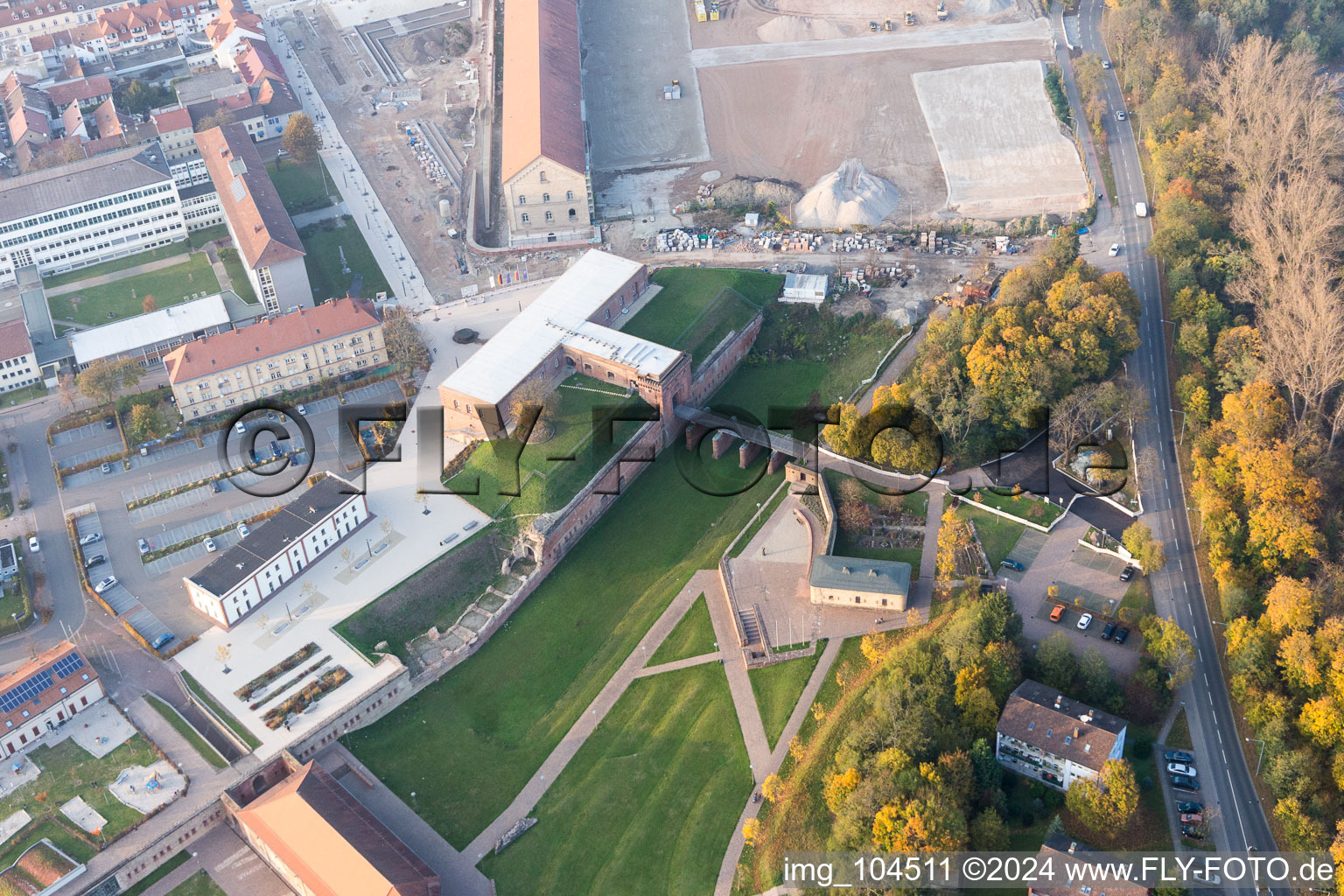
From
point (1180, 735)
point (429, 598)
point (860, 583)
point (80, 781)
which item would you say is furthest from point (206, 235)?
point (1180, 735)

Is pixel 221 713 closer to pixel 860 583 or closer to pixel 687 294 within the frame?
pixel 860 583

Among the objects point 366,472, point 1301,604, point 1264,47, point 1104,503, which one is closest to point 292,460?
point 366,472

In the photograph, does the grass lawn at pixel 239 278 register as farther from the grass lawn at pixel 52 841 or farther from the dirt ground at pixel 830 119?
the grass lawn at pixel 52 841

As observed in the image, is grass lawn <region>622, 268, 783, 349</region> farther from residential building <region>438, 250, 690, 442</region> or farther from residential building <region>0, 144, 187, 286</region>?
residential building <region>0, 144, 187, 286</region>

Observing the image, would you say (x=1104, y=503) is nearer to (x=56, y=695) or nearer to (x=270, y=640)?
(x=270, y=640)

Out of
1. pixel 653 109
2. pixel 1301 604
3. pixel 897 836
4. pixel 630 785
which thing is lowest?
pixel 630 785

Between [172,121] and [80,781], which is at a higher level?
[172,121]
